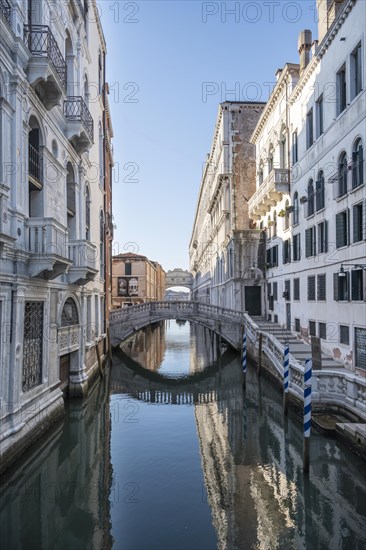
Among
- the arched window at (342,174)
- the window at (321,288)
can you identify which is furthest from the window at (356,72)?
the window at (321,288)

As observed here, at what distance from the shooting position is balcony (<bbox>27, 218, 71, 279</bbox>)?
856 centimetres

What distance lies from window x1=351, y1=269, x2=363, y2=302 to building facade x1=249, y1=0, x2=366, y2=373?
0.03 meters

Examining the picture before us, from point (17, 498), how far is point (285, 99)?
1989cm

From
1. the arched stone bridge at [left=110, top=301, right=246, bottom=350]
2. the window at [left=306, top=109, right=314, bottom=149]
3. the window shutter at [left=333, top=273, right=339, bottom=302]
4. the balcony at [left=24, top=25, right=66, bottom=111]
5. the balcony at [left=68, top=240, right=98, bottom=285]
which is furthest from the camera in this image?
the arched stone bridge at [left=110, top=301, right=246, bottom=350]

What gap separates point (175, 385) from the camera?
58.7 ft

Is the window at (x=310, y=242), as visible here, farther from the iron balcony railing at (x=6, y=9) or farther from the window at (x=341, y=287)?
the iron balcony railing at (x=6, y=9)

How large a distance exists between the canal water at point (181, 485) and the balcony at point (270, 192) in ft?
35.1

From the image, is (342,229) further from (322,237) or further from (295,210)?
(295,210)

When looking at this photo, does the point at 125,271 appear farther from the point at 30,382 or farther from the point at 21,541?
the point at 21,541

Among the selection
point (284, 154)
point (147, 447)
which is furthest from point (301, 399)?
point (284, 154)

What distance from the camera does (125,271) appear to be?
164 feet

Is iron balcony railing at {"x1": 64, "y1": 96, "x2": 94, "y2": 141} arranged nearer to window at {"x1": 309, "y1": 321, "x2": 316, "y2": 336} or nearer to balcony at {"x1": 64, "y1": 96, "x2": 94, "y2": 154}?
balcony at {"x1": 64, "y1": 96, "x2": 94, "y2": 154}

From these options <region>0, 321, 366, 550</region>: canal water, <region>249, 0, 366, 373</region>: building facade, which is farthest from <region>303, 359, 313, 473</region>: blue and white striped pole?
<region>249, 0, 366, 373</region>: building facade

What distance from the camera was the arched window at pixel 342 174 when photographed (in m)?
13.4
